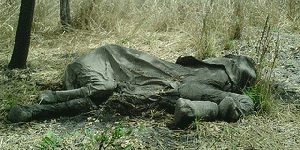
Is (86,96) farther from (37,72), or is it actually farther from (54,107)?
(37,72)

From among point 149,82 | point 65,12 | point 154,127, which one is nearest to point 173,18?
point 65,12

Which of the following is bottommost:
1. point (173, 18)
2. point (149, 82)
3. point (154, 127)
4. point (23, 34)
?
point (154, 127)

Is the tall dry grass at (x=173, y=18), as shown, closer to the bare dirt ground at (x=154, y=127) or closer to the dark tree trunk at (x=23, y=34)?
the dark tree trunk at (x=23, y=34)

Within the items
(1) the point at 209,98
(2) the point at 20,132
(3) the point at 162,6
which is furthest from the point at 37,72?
(3) the point at 162,6

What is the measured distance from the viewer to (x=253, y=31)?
5742 mm

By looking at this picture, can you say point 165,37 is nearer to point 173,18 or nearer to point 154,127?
point 173,18

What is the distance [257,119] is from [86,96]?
1943 mm

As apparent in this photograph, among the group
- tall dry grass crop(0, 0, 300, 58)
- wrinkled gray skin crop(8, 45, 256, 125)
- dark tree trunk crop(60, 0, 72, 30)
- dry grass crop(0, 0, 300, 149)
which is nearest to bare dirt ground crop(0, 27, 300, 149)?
dry grass crop(0, 0, 300, 149)

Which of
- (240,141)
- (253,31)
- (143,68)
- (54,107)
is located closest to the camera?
(240,141)

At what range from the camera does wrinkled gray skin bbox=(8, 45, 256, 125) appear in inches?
115

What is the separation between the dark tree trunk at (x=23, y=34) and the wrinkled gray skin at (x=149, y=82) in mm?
1394

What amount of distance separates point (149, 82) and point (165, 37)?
3195 millimetres

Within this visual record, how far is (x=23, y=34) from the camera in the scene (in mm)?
4176

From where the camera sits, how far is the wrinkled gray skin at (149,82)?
2.93 m
